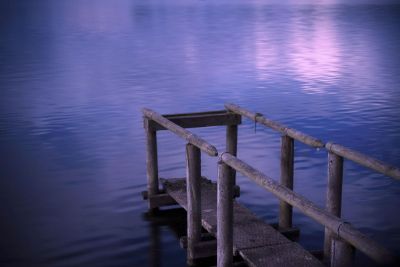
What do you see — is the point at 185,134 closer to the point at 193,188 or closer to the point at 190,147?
the point at 190,147

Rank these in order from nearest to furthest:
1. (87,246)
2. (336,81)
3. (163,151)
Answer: (87,246), (163,151), (336,81)

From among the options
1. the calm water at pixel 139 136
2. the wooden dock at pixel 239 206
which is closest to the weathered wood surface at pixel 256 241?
the wooden dock at pixel 239 206

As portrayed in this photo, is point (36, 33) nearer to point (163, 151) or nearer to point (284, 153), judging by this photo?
point (163, 151)

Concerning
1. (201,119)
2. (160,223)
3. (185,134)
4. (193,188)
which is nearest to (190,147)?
(185,134)

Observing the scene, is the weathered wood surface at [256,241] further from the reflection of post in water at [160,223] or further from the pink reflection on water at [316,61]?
the pink reflection on water at [316,61]

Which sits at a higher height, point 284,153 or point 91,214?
point 284,153

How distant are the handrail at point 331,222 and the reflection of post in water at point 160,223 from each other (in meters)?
Result: 3.77

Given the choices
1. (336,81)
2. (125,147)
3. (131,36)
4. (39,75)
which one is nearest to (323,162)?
(125,147)

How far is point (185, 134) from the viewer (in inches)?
361

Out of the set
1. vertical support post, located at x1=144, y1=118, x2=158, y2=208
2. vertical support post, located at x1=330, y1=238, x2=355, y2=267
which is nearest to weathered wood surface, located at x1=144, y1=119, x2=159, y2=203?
vertical support post, located at x1=144, y1=118, x2=158, y2=208

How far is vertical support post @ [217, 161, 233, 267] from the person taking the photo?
25.4ft

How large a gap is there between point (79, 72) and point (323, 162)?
2509cm

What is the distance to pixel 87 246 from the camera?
10.7m

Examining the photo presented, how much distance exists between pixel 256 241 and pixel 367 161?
223 centimetres
